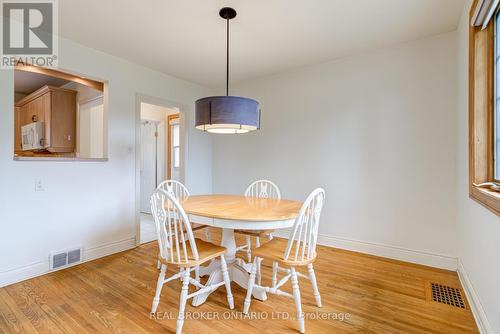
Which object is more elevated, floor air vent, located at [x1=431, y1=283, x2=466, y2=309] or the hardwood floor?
floor air vent, located at [x1=431, y1=283, x2=466, y2=309]

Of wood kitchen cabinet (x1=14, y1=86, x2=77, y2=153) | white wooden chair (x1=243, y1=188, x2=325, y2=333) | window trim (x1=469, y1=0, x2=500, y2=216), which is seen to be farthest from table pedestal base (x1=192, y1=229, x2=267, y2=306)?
wood kitchen cabinet (x1=14, y1=86, x2=77, y2=153)

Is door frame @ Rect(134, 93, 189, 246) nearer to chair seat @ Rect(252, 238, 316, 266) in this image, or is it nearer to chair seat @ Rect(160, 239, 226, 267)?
chair seat @ Rect(160, 239, 226, 267)

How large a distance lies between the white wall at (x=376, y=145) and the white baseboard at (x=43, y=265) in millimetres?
2113

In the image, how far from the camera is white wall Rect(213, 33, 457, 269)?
260 cm

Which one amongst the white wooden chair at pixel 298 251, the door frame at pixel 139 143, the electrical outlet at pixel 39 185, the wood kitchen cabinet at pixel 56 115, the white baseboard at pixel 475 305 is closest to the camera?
the white baseboard at pixel 475 305

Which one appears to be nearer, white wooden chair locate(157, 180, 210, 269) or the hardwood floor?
the hardwood floor

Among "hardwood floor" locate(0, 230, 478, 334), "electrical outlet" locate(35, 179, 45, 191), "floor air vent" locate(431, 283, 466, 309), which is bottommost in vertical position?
"hardwood floor" locate(0, 230, 478, 334)

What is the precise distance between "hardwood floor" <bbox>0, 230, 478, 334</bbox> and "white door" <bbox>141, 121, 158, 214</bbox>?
2.84m

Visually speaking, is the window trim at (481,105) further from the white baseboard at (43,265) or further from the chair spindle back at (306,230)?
the white baseboard at (43,265)

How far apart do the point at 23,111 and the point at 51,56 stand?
2.61 metres

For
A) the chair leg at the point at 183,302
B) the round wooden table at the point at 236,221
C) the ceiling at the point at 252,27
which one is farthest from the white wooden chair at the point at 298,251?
the ceiling at the point at 252,27

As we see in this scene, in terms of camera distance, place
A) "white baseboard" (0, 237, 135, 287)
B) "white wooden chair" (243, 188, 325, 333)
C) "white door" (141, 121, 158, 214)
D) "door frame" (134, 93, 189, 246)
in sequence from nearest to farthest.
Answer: "white wooden chair" (243, 188, 325, 333) → "white baseboard" (0, 237, 135, 287) → "door frame" (134, 93, 189, 246) → "white door" (141, 121, 158, 214)

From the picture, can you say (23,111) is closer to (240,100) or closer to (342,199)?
(240,100)

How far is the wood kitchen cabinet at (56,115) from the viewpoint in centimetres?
375
